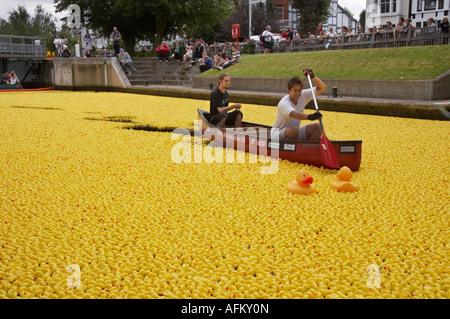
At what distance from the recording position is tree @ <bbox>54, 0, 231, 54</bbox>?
24141mm

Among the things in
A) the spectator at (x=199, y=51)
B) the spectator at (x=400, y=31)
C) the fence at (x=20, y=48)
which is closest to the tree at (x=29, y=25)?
the fence at (x=20, y=48)

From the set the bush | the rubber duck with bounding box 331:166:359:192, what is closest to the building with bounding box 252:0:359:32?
the bush

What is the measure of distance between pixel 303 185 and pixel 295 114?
1.19 metres

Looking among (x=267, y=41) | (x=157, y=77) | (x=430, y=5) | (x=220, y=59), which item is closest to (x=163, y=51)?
(x=157, y=77)

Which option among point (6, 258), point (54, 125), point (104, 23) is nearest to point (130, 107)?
point (54, 125)

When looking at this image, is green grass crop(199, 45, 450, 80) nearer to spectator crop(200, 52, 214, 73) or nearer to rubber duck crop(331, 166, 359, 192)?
spectator crop(200, 52, 214, 73)

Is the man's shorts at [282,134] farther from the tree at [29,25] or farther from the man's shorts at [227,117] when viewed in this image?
the tree at [29,25]

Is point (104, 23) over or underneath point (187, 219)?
over

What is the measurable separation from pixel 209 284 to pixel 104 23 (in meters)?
26.5

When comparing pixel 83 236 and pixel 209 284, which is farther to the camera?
pixel 83 236

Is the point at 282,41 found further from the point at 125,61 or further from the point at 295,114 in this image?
the point at 295,114

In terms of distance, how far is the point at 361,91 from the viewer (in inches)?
477

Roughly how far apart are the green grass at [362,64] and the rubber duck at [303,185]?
7.89 m
